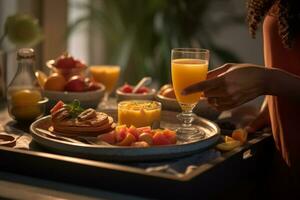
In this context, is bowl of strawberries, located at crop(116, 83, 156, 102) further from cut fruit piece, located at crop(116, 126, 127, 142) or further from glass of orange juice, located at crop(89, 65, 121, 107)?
cut fruit piece, located at crop(116, 126, 127, 142)

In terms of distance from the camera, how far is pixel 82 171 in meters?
1.26

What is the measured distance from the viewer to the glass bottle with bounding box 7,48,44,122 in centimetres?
175

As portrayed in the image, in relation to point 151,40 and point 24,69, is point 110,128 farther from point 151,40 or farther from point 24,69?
point 151,40

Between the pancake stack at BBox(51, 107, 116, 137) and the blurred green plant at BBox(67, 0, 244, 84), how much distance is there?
181 cm

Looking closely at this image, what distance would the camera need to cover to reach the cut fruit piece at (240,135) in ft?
4.94

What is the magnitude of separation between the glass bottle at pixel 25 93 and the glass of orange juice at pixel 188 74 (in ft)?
1.45

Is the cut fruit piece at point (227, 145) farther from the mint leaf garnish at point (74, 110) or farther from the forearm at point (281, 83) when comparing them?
the mint leaf garnish at point (74, 110)

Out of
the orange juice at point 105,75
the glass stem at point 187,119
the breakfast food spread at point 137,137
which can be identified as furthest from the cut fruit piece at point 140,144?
the orange juice at point 105,75

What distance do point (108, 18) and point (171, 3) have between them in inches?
14.5

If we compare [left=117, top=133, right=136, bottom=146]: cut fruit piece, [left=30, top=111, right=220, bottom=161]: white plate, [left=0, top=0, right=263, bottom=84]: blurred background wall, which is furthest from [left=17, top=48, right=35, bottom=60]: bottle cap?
[left=0, top=0, right=263, bottom=84]: blurred background wall

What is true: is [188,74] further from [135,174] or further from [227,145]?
[135,174]

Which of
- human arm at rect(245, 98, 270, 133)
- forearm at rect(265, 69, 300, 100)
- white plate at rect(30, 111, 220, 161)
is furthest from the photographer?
human arm at rect(245, 98, 270, 133)

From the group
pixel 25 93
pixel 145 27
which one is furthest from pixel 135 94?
pixel 145 27

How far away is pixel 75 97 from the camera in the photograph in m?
1.89
